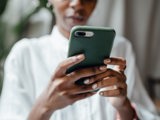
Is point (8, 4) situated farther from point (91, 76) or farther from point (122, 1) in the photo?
point (91, 76)

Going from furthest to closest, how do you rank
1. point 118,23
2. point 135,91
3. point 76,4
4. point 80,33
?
1. point 118,23
2. point 135,91
3. point 76,4
4. point 80,33

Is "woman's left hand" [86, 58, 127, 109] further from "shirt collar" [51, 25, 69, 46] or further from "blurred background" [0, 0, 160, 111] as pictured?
"blurred background" [0, 0, 160, 111]

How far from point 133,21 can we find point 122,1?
138 mm

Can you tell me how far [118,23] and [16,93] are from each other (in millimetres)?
613

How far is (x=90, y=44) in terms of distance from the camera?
0.70 meters

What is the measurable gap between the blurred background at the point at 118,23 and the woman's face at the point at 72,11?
0.20 metres

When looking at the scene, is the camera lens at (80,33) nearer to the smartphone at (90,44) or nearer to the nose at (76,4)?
the smartphone at (90,44)

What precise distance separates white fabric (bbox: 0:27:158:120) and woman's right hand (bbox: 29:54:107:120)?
0.40ft

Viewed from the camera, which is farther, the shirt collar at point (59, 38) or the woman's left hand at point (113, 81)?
the shirt collar at point (59, 38)

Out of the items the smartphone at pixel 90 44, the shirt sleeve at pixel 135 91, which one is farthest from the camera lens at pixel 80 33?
the shirt sleeve at pixel 135 91

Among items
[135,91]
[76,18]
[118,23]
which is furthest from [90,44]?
[118,23]

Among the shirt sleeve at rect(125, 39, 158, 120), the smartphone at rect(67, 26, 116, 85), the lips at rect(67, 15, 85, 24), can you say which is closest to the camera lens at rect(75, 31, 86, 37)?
the smartphone at rect(67, 26, 116, 85)

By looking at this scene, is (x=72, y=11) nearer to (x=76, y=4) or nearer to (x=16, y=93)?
(x=76, y=4)

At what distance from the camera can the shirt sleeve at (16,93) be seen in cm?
85
